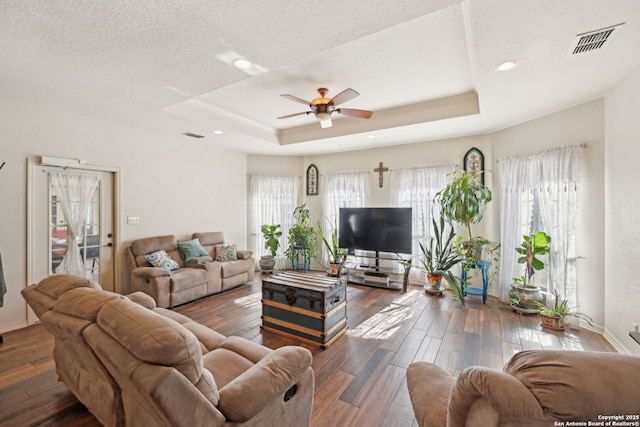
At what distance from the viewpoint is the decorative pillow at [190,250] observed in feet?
15.1

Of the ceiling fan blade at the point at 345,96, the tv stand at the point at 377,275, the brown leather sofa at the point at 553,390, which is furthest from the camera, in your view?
the tv stand at the point at 377,275

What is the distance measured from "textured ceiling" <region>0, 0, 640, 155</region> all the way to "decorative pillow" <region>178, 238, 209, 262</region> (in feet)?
6.42

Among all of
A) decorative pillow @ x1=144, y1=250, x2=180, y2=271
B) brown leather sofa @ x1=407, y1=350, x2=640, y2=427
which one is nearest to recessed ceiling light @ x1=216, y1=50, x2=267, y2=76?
brown leather sofa @ x1=407, y1=350, x2=640, y2=427

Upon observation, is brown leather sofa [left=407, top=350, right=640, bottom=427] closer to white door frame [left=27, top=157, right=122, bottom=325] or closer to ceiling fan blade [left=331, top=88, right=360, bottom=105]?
ceiling fan blade [left=331, top=88, right=360, bottom=105]

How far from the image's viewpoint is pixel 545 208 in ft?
11.7

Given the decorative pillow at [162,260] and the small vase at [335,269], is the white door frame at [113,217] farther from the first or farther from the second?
the small vase at [335,269]

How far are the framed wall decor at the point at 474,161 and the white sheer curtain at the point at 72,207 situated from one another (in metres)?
5.95

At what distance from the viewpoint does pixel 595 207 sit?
310cm

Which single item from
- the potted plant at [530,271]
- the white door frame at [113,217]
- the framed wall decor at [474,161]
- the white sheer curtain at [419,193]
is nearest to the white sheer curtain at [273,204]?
the white sheer curtain at [419,193]

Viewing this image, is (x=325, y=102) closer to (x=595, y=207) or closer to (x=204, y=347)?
(x=204, y=347)

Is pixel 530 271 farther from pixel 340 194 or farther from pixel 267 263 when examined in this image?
pixel 267 263

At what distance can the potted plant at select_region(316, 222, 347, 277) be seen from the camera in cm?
550

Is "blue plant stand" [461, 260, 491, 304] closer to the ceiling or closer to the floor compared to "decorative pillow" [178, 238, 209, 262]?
closer to the floor

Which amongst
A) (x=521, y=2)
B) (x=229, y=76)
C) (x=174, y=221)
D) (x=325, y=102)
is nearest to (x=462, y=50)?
(x=521, y=2)
